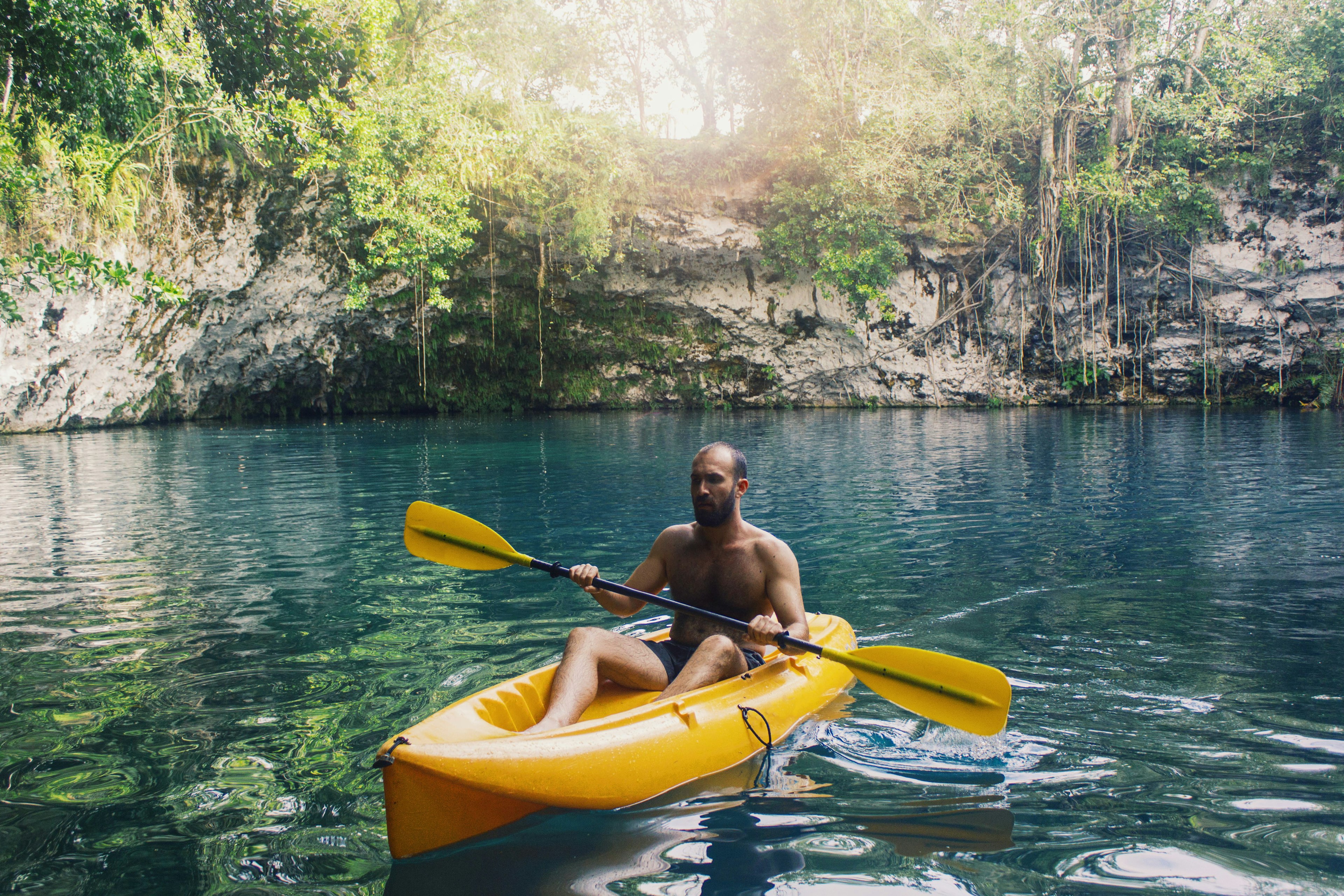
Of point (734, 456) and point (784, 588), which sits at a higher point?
point (734, 456)

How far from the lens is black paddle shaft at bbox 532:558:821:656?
2887 mm

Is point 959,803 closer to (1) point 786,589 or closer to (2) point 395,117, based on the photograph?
(1) point 786,589

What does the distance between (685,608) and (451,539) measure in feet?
3.98

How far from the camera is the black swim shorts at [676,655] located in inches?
121

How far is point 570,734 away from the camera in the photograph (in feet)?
7.61

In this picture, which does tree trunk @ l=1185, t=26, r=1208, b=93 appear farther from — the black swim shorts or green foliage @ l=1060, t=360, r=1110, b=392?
the black swim shorts

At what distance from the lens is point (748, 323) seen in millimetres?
22656

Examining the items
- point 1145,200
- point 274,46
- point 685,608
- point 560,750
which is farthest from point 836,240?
point 560,750

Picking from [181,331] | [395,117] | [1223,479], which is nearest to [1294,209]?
[1223,479]

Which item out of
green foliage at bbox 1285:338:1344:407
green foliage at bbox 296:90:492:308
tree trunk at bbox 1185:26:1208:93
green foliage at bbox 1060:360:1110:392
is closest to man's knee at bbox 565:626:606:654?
green foliage at bbox 296:90:492:308

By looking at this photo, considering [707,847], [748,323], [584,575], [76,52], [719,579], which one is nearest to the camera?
[707,847]

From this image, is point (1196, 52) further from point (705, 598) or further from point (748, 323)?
point (705, 598)

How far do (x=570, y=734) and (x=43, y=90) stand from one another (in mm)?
9421

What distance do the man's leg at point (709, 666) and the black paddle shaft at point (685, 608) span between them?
0.24 feet
